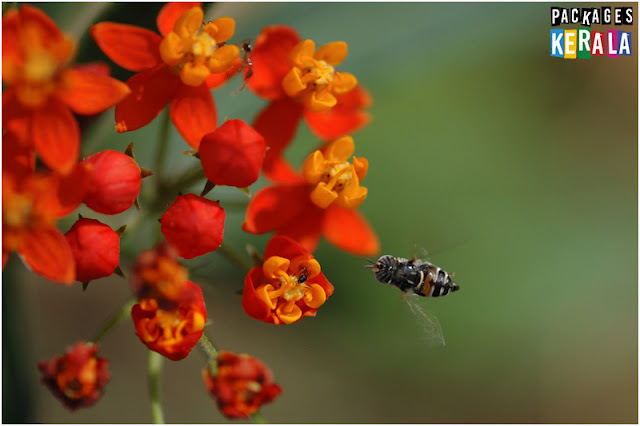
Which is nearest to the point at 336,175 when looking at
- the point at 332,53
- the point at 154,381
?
the point at 332,53

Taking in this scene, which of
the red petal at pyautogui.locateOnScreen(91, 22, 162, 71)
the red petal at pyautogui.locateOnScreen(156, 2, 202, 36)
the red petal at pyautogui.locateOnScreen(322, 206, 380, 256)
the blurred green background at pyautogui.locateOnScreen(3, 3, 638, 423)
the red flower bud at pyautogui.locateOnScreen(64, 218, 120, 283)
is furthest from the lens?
Result: the blurred green background at pyautogui.locateOnScreen(3, 3, 638, 423)

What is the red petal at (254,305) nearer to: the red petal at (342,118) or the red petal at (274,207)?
the red petal at (274,207)

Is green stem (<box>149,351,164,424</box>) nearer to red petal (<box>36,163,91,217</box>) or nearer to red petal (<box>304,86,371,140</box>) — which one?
red petal (<box>36,163,91,217</box>)

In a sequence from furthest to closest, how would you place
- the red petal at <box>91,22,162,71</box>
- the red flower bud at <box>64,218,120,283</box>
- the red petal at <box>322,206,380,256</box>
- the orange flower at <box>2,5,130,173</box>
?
the red petal at <box>322,206,380,256</box>, the red petal at <box>91,22,162,71</box>, the red flower bud at <box>64,218,120,283</box>, the orange flower at <box>2,5,130,173</box>

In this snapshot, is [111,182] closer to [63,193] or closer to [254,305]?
[63,193]

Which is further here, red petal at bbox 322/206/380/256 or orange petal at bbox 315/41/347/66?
red petal at bbox 322/206/380/256

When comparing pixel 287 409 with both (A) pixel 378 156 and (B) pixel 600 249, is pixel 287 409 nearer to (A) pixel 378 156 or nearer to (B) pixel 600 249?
(A) pixel 378 156

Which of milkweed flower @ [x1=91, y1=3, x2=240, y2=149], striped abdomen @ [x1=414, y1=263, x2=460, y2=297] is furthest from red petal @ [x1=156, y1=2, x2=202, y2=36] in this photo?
striped abdomen @ [x1=414, y1=263, x2=460, y2=297]
